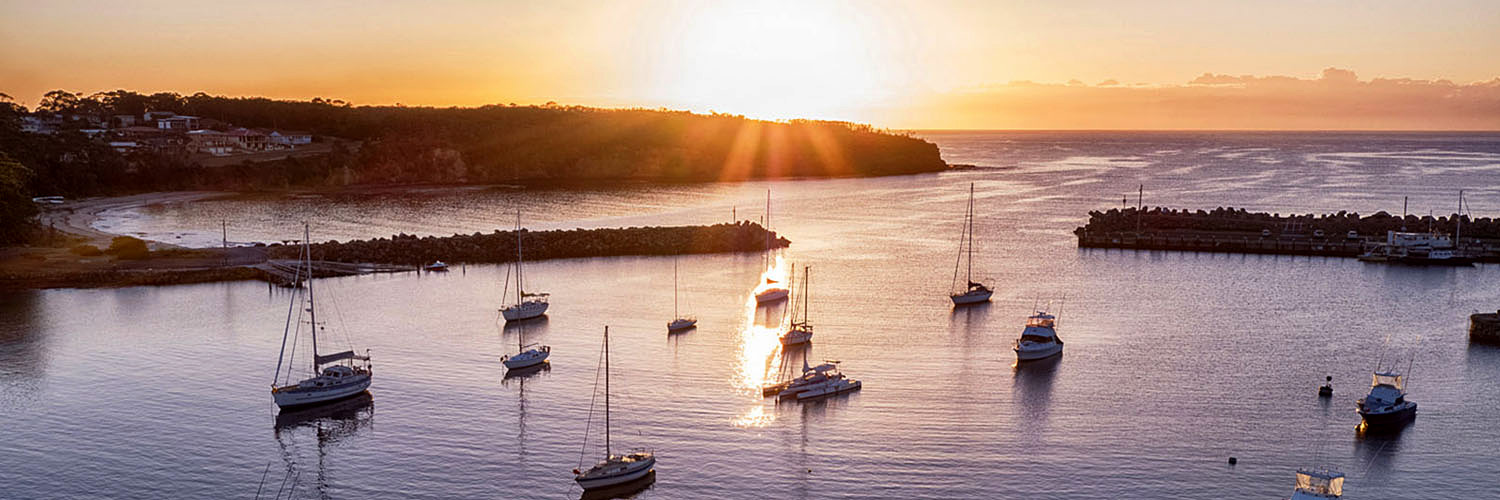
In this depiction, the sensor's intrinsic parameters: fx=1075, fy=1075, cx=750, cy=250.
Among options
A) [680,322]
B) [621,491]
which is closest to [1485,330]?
[680,322]

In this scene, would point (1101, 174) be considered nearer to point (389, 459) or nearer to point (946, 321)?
point (946, 321)

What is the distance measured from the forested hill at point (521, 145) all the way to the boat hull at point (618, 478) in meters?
105

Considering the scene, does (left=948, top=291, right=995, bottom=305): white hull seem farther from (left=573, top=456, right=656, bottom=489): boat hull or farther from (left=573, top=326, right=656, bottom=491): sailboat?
(left=573, top=456, right=656, bottom=489): boat hull

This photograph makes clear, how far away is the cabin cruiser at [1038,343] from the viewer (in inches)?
1496

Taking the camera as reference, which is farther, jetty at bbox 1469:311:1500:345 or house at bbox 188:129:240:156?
house at bbox 188:129:240:156

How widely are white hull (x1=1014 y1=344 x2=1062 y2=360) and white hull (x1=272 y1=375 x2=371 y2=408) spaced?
2202cm

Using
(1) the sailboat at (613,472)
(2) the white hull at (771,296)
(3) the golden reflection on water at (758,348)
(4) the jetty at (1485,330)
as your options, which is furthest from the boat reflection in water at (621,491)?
(4) the jetty at (1485,330)

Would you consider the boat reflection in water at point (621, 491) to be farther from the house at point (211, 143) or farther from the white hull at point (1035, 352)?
the house at point (211, 143)

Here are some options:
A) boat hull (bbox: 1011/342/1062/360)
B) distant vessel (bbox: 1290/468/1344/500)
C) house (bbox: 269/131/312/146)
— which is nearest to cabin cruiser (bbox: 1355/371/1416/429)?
distant vessel (bbox: 1290/468/1344/500)

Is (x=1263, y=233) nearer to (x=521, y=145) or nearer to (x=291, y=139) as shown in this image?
(x=521, y=145)

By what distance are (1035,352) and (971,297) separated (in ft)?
34.9

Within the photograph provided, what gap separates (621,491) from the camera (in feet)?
84.2

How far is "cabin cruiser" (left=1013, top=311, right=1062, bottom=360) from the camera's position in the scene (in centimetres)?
3800

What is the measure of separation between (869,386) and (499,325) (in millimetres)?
16996
